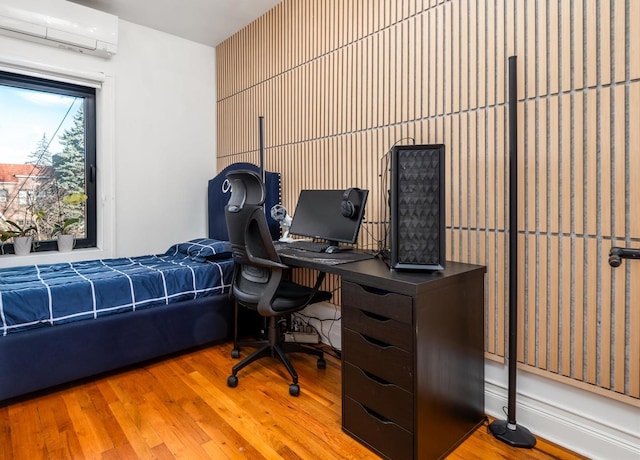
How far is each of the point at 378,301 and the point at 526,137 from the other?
1.06 meters

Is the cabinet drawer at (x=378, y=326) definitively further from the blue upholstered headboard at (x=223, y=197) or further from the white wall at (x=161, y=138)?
the white wall at (x=161, y=138)

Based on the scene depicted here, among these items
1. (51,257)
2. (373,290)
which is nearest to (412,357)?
(373,290)

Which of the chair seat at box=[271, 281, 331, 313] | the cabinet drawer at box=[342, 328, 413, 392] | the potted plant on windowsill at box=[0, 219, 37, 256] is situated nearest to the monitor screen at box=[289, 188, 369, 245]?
the chair seat at box=[271, 281, 331, 313]

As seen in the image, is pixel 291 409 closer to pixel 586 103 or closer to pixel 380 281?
pixel 380 281

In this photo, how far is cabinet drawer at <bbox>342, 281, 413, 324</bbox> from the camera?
60.6 inches

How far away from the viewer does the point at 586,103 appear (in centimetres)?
160

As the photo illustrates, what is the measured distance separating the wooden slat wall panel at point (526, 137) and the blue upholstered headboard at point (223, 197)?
645mm

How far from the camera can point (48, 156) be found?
330 centimetres

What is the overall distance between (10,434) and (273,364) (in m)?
1.44

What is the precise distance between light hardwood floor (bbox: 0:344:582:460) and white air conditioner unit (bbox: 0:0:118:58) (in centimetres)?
267

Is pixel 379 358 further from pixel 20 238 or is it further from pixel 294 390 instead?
pixel 20 238

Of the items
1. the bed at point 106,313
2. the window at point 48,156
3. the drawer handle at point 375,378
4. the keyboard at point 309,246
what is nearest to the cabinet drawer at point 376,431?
the drawer handle at point 375,378

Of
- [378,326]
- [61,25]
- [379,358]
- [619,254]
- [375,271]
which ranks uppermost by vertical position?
[61,25]

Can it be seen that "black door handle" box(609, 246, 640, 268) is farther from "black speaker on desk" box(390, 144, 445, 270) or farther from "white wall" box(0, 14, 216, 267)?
"white wall" box(0, 14, 216, 267)
